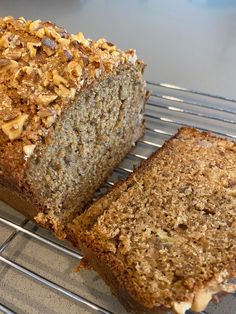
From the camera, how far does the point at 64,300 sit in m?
1.62

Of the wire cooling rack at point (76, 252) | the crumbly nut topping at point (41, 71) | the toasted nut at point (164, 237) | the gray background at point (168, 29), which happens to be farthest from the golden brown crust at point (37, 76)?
the gray background at point (168, 29)

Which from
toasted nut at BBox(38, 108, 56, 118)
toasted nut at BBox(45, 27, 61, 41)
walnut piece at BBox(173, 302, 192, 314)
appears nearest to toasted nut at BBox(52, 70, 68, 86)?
toasted nut at BBox(38, 108, 56, 118)

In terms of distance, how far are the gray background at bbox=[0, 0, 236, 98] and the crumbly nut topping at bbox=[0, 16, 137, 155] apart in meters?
1.14

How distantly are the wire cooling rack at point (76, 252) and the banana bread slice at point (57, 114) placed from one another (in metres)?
0.11

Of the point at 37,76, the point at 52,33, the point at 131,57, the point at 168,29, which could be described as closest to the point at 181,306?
the point at 37,76

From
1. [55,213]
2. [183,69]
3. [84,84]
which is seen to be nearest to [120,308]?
[55,213]

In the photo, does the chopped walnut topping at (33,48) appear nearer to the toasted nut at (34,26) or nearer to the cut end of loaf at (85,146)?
the toasted nut at (34,26)

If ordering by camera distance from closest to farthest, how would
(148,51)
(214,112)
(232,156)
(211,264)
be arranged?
(211,264) → (232,156) → (214,112) → (148,51)

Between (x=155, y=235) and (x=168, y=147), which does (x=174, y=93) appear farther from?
(x=155, y=235)

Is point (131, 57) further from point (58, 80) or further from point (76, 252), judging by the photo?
point (76, 252)

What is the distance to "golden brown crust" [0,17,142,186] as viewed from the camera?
1.56 meters

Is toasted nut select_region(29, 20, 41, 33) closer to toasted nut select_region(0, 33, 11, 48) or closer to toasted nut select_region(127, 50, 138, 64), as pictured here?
toasted nut select_region(0, 33, 11, 48)

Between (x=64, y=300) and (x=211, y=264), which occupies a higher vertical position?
(x=211, y=264)

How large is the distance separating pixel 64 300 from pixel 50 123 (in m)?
0.68
